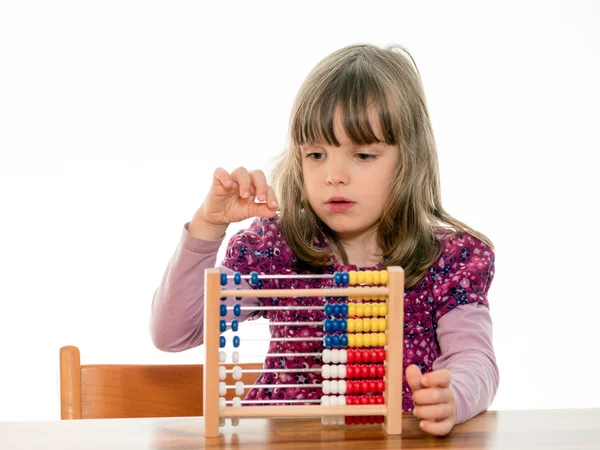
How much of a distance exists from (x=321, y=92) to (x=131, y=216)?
1.77 m

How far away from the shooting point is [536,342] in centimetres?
344

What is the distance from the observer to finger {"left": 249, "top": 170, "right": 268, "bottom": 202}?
134 centimetres

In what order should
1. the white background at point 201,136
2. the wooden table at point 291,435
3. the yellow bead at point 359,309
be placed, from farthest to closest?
the white background at point 201,136 < the yellow bead at point 359,309 < the wooden table at point 291,435

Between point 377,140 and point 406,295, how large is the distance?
1.00 feet

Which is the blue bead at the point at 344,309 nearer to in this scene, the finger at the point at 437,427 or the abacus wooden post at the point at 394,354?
the abacus wooden post at the point at 394,354

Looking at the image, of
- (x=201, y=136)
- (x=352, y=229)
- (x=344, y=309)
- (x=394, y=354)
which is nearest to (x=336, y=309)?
(x=344, y=309)

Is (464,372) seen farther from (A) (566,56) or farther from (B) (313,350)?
(A) (566,56)

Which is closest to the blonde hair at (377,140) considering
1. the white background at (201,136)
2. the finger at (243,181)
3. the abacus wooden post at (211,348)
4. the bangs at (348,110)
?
the bangs at (348,110)

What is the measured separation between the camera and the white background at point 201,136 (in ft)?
10.2

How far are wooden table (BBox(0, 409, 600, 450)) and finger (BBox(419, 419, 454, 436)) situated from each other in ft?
0.04

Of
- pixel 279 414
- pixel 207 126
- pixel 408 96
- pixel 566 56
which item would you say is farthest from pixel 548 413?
pixel 566 56

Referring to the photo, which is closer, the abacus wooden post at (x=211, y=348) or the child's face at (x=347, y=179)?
the abacus wooden post at (x=211, y=348)

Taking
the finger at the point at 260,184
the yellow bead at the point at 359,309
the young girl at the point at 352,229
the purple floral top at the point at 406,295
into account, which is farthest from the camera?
the purple floral top at the point at 406,295

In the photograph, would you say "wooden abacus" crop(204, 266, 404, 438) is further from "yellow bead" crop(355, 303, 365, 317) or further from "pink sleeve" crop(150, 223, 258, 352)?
"pink sleeve" crop(150, 223, 258, 352)
